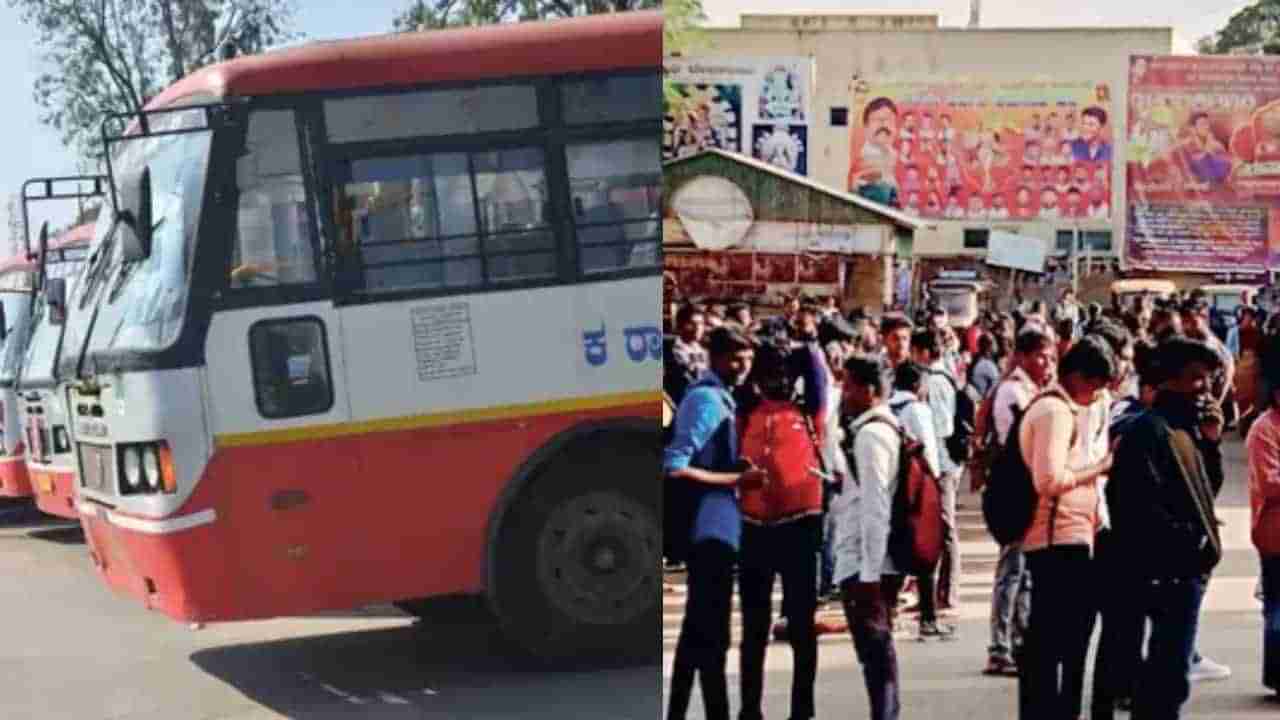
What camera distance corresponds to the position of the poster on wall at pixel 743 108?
74.3 inches

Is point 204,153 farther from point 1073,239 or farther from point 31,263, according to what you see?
point 1073,239

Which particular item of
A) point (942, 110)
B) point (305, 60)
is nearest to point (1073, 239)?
point (942, 110)

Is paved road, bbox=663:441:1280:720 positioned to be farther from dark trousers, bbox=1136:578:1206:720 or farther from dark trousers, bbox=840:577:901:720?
dark trousers, bbox=840:577:901:720

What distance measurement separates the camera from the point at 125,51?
5.41 ft

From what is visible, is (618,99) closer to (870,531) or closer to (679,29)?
(679,29)

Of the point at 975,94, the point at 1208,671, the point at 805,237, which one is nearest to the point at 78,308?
the point at 805,237

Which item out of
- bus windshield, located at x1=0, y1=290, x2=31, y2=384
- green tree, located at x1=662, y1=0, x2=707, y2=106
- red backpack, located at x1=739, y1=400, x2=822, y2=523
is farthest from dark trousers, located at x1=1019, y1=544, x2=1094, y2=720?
bus windshield, located at x1=0, y1=290, x2=31, y2=384

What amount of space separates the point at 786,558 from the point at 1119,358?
1045 mm

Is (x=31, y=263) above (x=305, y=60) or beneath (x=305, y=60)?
beneath

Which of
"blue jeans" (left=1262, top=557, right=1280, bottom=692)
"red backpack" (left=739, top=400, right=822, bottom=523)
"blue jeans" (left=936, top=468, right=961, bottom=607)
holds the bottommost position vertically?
"blue jeans" (left=1262, top=557, right=1280, bottom=692)

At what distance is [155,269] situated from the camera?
164 centimetres

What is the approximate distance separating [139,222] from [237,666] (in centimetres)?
48

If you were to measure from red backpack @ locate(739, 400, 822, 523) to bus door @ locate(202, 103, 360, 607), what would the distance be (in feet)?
1.86

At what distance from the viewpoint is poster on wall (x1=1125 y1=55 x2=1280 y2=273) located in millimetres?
2254
